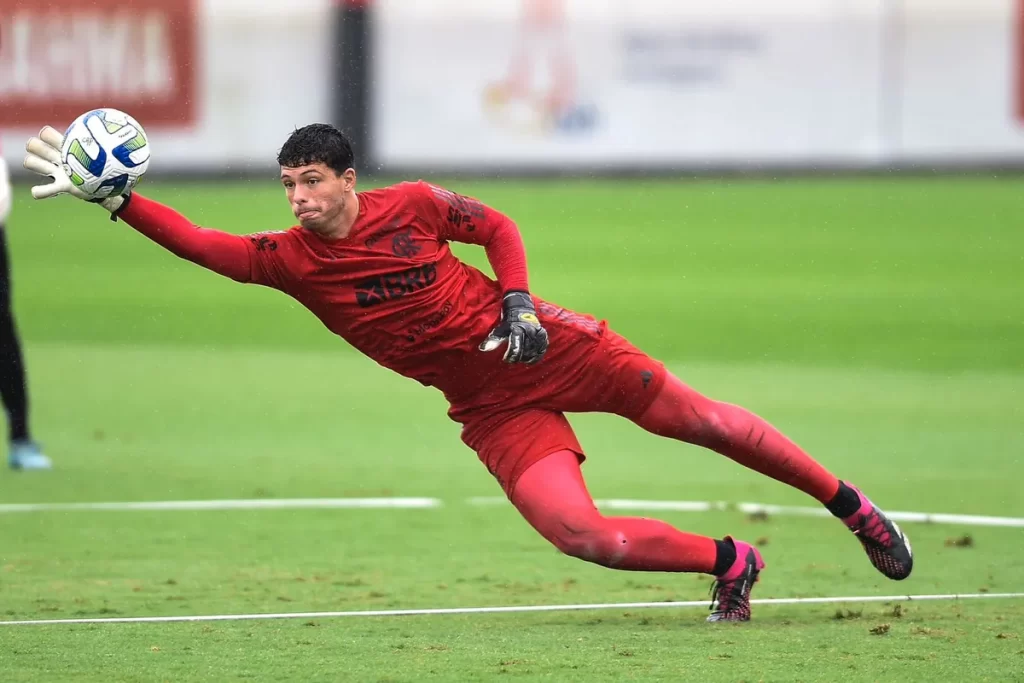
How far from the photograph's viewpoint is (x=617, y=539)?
6715mm

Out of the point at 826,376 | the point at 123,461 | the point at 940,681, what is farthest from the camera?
the point at 826,376

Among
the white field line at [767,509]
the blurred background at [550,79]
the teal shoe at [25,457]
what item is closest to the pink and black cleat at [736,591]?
the white field line at [767,509]

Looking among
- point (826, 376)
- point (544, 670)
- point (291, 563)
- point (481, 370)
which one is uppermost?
point (481, 370)

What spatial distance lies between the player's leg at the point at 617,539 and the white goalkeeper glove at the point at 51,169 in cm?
201

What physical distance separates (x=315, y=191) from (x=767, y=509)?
14.7 ft

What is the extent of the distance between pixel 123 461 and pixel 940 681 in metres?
7.58

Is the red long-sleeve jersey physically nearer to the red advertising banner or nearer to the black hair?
the black hair

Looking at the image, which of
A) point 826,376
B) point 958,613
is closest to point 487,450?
point 958,613

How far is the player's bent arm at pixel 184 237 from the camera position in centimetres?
665

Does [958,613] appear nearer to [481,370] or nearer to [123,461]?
[481,370]

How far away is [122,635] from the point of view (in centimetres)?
662

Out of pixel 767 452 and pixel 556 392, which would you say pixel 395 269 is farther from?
pixel 767 452

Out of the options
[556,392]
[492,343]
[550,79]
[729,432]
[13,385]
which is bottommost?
[13,385]

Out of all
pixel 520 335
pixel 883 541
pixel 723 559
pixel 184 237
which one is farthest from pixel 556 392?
pixel 184 237
